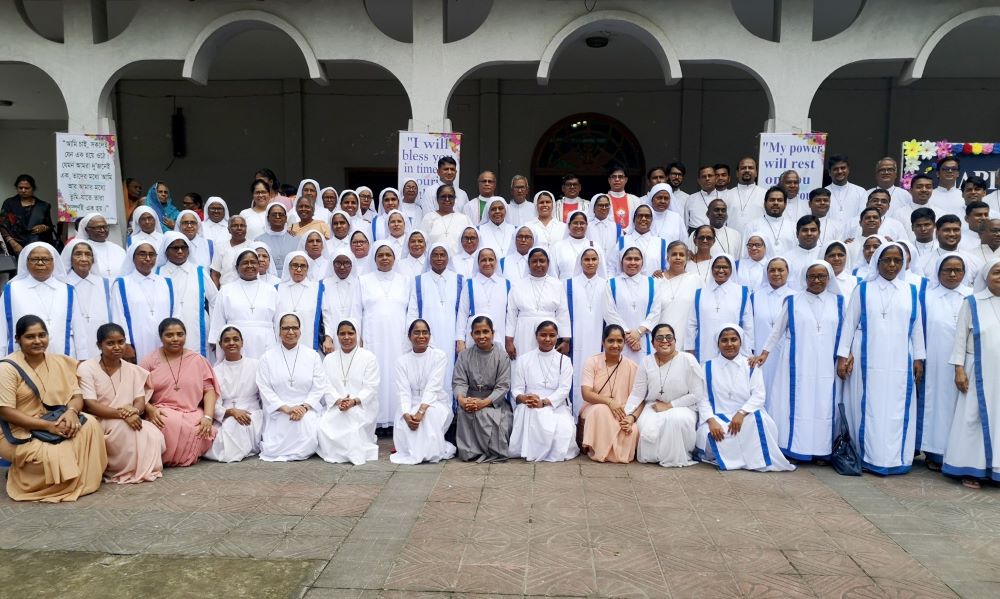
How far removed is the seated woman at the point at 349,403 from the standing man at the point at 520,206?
7.54 feet

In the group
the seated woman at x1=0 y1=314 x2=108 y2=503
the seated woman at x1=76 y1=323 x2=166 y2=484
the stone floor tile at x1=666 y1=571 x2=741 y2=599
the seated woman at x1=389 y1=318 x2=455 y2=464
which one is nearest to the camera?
the stone floor tile at x1=666 y1=571 x2=741 y2=599

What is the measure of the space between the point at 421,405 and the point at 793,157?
480cm

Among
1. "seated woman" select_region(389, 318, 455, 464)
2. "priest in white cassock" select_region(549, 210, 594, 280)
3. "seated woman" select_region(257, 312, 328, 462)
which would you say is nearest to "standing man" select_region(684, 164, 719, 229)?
"priest in white cassock" select_region(549, 210, 594, 280)

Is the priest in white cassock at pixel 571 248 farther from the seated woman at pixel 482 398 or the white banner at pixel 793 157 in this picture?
the white banner at pixel 793 157

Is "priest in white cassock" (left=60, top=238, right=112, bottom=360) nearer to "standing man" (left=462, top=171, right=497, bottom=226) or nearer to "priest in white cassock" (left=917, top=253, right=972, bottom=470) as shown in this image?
"standing man" (left=462, top=171, right=497, bottom=226)

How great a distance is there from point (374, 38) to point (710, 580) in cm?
646

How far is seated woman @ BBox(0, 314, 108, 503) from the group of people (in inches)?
0.8

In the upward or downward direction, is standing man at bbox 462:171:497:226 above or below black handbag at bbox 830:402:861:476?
above

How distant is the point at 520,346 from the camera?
19.3ft

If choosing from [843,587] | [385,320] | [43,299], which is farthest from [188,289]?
[843,587]

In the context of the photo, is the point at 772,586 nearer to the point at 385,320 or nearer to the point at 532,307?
the point at 532,307

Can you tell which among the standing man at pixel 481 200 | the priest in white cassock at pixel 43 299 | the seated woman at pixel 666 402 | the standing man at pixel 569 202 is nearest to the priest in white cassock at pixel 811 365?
the seated woman at pixel 666 402

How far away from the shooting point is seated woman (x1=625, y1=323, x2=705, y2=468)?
507cm

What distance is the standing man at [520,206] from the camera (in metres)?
7.07
